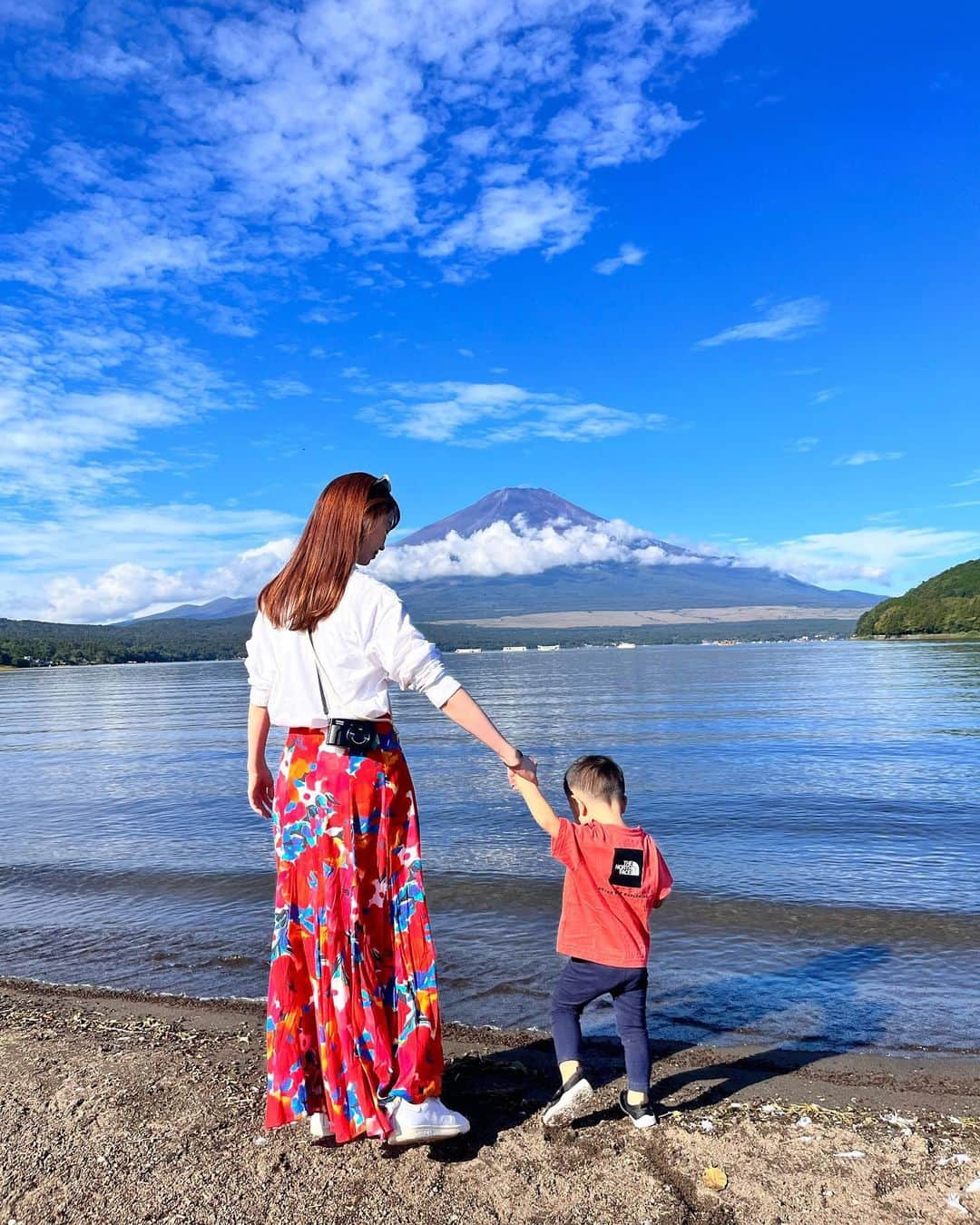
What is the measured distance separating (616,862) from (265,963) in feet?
13.3

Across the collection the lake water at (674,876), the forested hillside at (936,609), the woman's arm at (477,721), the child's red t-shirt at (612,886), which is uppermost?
the forested hillside at (936,609)

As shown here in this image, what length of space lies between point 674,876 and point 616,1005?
218 inches

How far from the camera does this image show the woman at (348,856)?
381cm

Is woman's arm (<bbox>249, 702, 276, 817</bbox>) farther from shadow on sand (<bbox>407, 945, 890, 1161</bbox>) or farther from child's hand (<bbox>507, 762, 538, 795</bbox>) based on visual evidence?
shadow on sand (<bbox>407, 945, 890, 1161</bbox>)

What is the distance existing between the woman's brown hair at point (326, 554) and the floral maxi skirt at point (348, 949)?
532mm

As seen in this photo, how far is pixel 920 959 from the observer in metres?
6.96

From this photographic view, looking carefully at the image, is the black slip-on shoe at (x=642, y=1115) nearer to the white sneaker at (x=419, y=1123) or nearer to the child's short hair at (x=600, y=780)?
the white sneaker at (x=419, y=1123)

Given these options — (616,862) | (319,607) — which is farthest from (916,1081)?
(319,607)

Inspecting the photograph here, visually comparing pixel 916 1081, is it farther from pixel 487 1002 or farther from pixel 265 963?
pixel 265 963

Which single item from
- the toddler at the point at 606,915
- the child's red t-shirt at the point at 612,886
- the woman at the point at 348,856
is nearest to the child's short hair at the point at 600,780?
the toddler at the point at 606,915

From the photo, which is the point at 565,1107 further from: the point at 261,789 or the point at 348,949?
the point at 261,789

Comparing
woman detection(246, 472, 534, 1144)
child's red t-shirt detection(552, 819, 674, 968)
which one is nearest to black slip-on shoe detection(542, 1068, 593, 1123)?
woman detection(246, 472, 534, 1144)

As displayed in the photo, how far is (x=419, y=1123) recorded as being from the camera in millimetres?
3818

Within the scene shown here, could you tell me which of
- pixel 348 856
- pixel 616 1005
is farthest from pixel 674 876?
pixel 348 856
